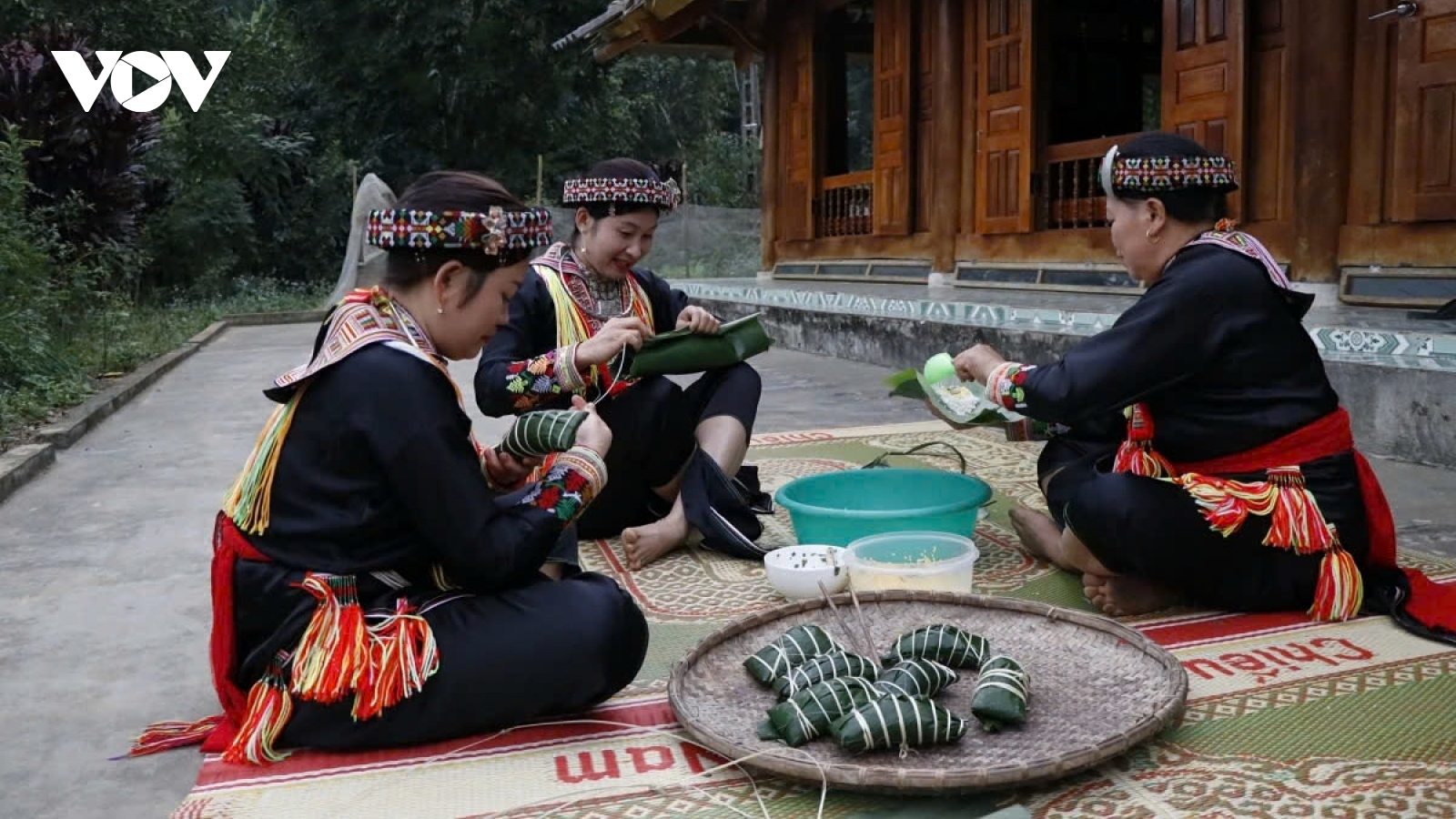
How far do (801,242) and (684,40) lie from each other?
230 cm

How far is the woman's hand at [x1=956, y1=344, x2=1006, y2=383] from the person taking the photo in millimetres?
3051

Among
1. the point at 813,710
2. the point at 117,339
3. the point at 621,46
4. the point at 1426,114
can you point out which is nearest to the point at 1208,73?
the point at 1426,114

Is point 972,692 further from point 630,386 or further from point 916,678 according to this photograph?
point 630,386

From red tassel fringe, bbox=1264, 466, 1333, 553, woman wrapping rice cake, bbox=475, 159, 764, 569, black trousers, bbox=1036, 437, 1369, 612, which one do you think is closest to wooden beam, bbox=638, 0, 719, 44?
woman wrapping rice cake, bbox=475, 159, 764, 569

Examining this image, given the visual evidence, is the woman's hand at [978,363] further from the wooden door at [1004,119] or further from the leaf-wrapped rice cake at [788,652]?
the wooden door at [1004,119]

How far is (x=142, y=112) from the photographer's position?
12812mm

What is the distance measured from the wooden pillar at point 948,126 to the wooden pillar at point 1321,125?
3197 mm

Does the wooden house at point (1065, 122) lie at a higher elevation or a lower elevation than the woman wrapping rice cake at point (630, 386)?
higher

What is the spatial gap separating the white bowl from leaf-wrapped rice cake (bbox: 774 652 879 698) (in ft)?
2.16

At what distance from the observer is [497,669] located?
2.24m

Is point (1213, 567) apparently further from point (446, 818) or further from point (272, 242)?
point (272, 242)

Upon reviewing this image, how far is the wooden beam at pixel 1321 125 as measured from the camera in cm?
584

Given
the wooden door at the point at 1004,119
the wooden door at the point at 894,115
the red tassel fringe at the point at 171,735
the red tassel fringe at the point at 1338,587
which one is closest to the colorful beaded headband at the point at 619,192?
the red tassel fringe at the point at 171,735

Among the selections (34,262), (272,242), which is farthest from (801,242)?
(272,242)
